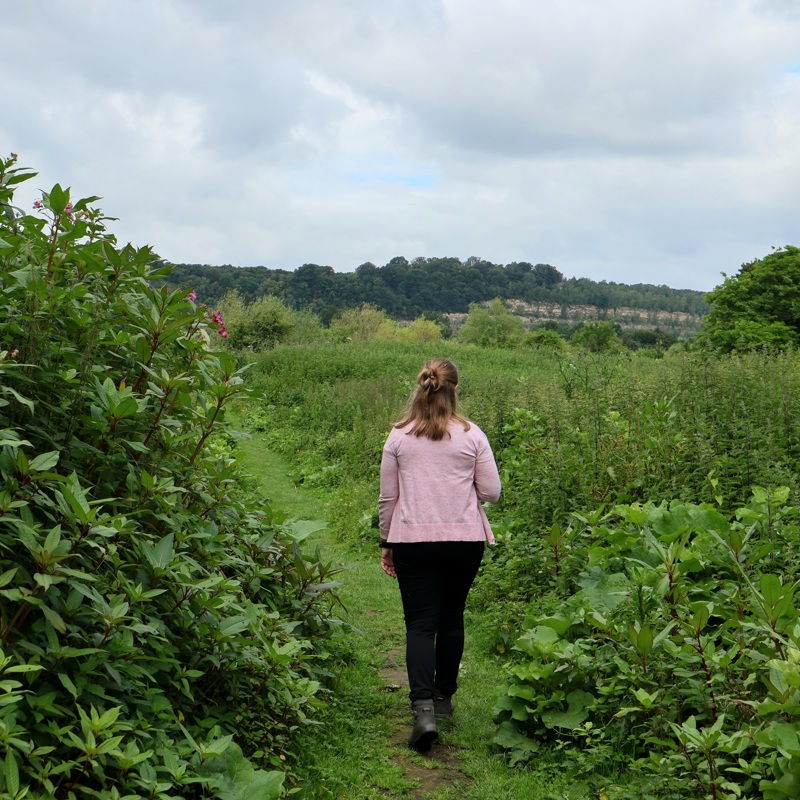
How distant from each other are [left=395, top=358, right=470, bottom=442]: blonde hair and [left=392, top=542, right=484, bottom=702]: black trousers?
0.67 metres

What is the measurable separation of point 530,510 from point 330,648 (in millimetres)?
2789

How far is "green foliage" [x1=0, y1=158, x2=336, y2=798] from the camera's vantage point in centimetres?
273

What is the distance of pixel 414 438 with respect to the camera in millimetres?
5016

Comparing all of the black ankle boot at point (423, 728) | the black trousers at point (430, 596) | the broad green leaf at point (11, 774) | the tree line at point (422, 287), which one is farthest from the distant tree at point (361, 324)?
the broad green leaf at point (11, 774)

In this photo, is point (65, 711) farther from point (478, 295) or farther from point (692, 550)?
point (478, 295)

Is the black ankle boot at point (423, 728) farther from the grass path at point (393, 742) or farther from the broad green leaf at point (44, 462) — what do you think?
the broad green leaf at point (44, 462)

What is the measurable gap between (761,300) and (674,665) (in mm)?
35769

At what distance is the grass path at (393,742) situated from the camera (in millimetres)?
4250

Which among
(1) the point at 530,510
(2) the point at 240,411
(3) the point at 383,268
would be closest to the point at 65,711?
(1) the point at 530,510

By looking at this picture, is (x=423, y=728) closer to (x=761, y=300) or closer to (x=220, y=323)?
(x=220, y=323)

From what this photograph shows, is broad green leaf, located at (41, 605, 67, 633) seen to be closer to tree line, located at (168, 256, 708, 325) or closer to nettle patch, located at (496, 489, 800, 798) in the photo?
nettle patch, located at (496, 489, 800, 798)

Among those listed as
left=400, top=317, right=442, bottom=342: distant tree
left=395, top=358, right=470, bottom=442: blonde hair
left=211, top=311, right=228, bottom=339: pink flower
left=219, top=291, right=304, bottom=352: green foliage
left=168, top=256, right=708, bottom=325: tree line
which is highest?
left=168, top=256, right=708, bottom=325: tree line

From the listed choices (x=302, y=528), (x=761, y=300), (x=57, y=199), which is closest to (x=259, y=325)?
(x=761, y=300)

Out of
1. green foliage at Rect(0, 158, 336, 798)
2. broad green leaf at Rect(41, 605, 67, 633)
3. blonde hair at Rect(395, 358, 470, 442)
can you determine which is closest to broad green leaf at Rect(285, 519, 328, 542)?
blonde hair at Rect(395, 358, 470, 442)
